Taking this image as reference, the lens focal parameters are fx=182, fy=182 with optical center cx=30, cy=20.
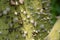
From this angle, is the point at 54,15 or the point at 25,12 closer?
the point at 54,15

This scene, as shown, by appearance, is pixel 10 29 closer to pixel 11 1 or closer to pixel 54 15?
pixel 11 1

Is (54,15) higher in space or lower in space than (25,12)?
higher

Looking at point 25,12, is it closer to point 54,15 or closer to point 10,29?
point 10,29

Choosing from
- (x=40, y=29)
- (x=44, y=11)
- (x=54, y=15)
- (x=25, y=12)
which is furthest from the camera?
(x=44, y=11)

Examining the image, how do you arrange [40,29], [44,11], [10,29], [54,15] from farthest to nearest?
1. [44,11]
2. [40,29]
3. [10,29]
4. [54,15]

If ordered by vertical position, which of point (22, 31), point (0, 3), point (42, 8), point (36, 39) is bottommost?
point (36, 39)

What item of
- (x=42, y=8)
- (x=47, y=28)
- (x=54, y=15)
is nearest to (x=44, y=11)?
(x=42, y=8)

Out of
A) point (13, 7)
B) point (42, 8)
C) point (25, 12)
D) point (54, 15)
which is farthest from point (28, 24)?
point (54, 15)

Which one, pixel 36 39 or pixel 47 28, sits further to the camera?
pixel 47 28

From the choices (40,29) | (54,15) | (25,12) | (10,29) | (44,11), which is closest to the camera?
(54,15)

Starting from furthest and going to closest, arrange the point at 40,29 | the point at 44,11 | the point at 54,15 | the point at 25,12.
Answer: the point at 44,11 < the point at 40,29 < the point at 25,12 < the point at 54,15
